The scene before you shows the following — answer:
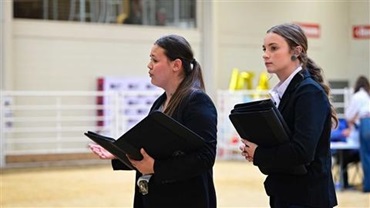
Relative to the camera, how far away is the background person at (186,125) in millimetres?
2420

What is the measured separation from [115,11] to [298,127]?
11119 millimetres

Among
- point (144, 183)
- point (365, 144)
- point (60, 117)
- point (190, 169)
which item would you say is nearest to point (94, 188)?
point (365, 144)

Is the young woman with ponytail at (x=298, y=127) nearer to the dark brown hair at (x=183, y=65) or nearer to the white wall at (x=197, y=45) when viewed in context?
the dark brown hair at (x=183, y=65)

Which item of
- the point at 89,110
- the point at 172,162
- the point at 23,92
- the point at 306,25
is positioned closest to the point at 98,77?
the point at 89,110

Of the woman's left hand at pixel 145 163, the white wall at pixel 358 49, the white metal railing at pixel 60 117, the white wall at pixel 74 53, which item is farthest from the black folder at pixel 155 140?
the white wall at pixel 358 49

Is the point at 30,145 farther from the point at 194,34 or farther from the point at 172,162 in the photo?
the point at 172,162

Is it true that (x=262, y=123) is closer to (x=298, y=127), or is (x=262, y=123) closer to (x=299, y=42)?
(x=298, y=127)

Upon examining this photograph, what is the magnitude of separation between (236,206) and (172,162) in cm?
434

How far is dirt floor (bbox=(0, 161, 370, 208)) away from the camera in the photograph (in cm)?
695

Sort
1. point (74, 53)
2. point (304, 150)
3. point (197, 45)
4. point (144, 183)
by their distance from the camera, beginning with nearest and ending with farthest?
1. point (304, 150)
2. point (144, 183)
3. point (74, 53)
4. point (197, 45)

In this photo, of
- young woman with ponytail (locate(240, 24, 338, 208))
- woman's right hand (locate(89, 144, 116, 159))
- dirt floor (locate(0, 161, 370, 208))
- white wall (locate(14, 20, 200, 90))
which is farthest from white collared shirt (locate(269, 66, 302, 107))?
white wall (locate(14, 20, 200, 90))

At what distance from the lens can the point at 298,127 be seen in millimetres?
2264

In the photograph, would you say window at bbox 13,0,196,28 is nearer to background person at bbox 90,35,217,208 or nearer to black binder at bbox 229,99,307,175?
background person at bbox 90,35,217,208

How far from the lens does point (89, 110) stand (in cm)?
1236
